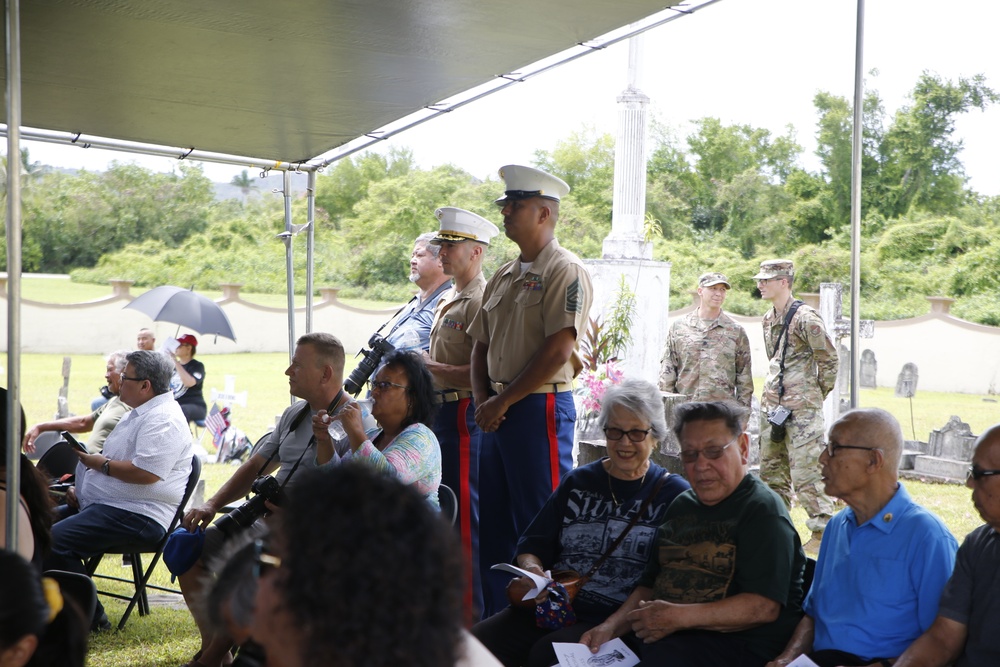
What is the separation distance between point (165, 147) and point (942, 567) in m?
4.12

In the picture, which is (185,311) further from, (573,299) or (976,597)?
(976,597)

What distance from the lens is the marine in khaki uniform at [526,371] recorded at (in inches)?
136

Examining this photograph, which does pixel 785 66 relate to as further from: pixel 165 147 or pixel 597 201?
pixel 165 147

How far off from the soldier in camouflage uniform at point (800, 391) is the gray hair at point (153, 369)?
368cm

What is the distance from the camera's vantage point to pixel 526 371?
11.3ft

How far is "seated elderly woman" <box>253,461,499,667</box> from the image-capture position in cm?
89

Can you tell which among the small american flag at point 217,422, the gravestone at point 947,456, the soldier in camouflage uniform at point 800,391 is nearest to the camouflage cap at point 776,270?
the soldier in camouflage uniform at point 800,391

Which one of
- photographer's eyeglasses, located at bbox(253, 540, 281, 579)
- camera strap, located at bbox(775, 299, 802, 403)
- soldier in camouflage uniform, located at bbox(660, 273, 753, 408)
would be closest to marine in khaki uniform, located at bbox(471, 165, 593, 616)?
photographer's eyeglasses, located at bbox(253, 540, 281, 579)

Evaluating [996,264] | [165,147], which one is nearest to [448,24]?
[165,147]

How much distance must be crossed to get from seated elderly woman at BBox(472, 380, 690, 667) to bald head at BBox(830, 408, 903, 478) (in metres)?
0.57

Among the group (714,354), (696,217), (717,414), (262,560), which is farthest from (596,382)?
(696,217)

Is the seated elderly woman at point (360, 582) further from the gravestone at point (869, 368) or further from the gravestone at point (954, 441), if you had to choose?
the gravestone at point (869, 368)

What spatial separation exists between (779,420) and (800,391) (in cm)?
23

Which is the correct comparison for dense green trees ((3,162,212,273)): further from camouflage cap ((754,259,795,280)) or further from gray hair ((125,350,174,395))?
gray hair ((125,350,174,395))
